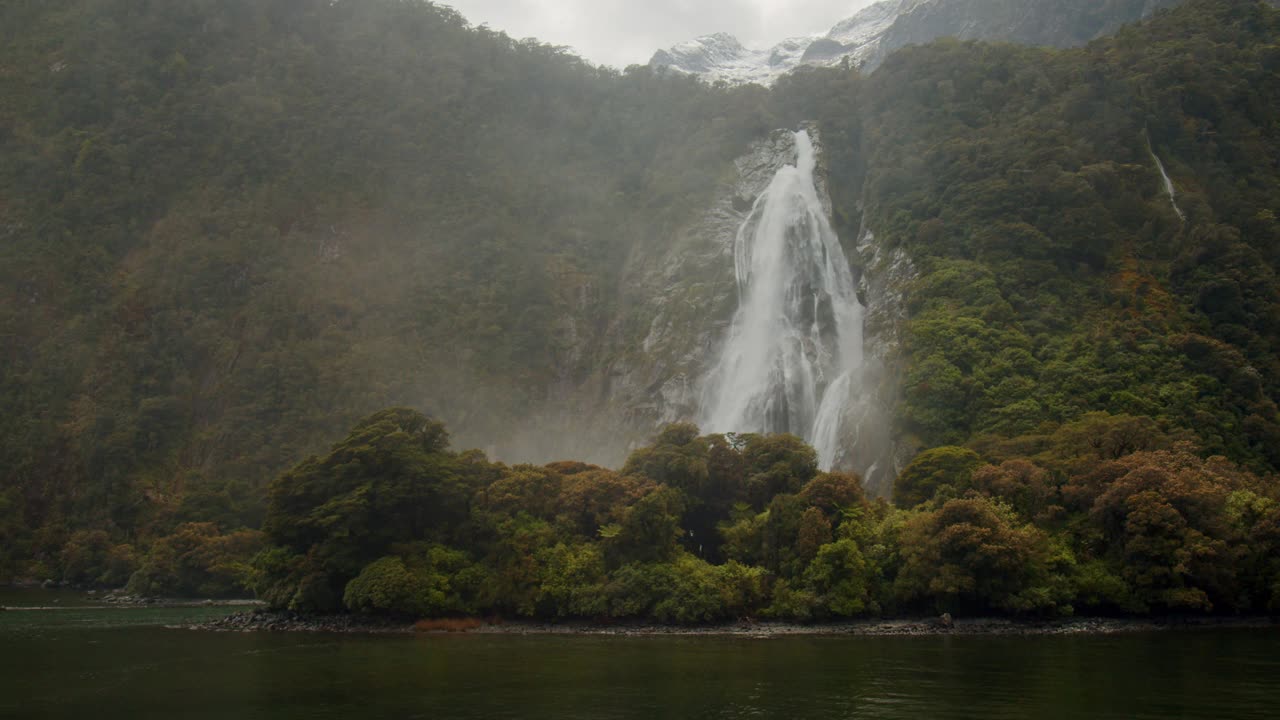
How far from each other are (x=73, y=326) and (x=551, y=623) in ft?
229

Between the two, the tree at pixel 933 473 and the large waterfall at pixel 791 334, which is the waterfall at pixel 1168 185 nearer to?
the large waterfall at pixel 791 334

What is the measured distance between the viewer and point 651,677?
24.7m

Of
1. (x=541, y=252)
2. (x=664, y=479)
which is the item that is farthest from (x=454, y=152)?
(x=664, y=479)

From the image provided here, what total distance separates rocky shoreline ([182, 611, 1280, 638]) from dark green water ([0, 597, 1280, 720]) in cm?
208

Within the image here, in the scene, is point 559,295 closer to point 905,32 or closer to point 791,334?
point 791,334

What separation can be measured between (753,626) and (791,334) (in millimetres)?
34774

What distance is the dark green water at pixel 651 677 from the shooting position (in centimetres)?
1988

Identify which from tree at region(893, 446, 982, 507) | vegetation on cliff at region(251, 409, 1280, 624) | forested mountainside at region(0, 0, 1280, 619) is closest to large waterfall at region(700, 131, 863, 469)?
forested mountainside at region(0, 0, 1280, 619)

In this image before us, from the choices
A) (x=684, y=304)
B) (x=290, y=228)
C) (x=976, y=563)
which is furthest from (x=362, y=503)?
(x=290, y=228)

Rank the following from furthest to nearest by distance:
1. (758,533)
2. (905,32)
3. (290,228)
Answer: (905,32)
(290,228)
(758,533)

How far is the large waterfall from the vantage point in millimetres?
63062

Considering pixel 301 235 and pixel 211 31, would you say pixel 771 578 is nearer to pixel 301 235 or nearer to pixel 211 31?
pixel 301 235

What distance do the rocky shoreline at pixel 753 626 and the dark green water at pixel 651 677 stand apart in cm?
208

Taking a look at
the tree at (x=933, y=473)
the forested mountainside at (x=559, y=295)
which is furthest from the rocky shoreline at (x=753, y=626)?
the tree at (x=933, y=473)
